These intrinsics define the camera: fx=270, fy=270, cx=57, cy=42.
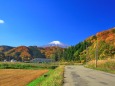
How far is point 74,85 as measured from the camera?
64.7 ft

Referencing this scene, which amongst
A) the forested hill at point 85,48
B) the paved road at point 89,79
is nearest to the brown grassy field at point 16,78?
the paved road at point 89,79

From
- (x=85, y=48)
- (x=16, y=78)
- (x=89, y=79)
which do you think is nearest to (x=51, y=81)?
(x=89, y=79)

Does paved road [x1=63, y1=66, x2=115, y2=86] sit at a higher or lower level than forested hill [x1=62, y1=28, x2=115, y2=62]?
lower

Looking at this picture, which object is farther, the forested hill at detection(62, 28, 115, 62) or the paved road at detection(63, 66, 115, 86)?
the forested hill at detection(62, 28, 115, 62)

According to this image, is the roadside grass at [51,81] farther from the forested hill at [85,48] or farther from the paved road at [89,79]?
the forested hill at [85,48]

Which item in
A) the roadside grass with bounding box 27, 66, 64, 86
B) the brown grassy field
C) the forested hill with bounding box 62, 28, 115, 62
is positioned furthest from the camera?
the forested hill with bounding box 62, 28, 115, 62

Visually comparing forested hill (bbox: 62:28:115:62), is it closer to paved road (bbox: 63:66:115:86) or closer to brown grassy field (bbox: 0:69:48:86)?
brown grassy field (bbox: 0:69:48:86)

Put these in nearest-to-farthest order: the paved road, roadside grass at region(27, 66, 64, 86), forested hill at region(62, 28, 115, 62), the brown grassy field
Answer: roadside grass at region(27, 66, 64, 86)
the paved road
the brown grassy field
forested hill at region(62, 28, 115, 62)

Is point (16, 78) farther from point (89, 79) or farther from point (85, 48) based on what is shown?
point (85, 48)

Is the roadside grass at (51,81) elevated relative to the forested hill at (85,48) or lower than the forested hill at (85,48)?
lower

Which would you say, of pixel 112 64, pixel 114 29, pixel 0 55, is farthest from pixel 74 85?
pixel 0 55

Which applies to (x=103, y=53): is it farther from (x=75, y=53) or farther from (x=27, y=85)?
(x=27, y=85)

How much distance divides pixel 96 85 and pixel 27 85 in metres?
11.2

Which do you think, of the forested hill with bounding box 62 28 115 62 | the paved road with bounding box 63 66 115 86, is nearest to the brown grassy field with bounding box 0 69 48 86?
the paved road with bounding box 63 66 115 86
